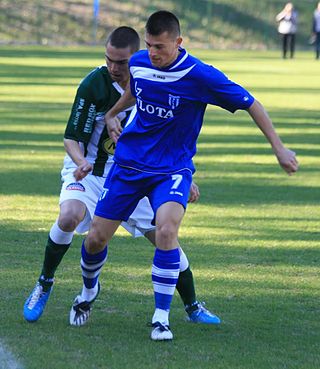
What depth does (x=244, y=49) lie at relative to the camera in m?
57.4

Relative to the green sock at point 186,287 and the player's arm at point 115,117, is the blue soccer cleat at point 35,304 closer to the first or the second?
the green sock at point 186,287

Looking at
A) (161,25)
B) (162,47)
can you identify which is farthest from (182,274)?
(161,25)

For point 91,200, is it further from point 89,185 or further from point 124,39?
point 124,39

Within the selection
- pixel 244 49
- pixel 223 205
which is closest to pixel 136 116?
pixel 223 205

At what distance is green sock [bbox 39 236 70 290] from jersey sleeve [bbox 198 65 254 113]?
54.5 inches

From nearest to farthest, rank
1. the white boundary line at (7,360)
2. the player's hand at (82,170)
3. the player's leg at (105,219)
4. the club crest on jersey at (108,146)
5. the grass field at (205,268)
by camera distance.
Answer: the white boundary line at (7,360) → the grass field at (205,268) → the player's leg at (105,219) → the player's hand at (82,170) → the club crest on jersey at (108,146)

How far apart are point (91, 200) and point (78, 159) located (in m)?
0.32

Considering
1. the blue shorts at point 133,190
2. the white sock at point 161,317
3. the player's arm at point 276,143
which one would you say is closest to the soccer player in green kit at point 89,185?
the blue shorts at point 133,190

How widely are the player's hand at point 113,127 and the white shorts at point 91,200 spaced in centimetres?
38

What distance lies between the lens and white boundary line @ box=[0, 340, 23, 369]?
5.83 meters

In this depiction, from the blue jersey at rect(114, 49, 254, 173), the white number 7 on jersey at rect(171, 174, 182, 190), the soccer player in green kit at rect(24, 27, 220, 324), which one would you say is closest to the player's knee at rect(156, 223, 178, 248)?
the white number 7 on jersey at rect(171, 174, 182, 190)

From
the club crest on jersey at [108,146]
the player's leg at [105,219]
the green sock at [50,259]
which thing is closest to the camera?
the player's leg at [105,219]

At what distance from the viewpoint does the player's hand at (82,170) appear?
6.83 m

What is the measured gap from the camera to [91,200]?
23.4ft
